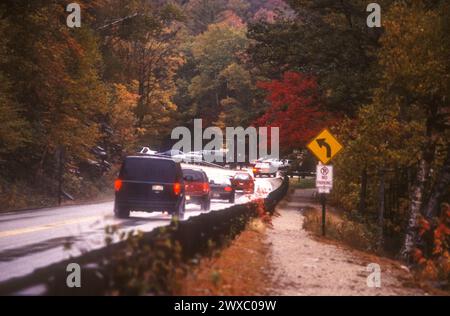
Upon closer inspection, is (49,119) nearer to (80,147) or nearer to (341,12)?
(80,147)

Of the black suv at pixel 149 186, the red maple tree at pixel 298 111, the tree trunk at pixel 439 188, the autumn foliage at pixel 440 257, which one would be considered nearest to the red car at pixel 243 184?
the red maple tree at pixel 298 111

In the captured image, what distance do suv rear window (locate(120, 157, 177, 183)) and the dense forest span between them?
7.28 meters

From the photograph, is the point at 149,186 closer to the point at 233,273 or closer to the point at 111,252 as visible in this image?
Answer: the point at 233,273

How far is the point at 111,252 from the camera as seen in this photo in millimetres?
8383

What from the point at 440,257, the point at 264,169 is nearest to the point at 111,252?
the point at 440,257

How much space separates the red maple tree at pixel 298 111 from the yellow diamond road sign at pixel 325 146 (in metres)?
16.0

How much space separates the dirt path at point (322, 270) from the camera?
1181 cm

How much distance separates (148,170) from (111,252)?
13544 mm

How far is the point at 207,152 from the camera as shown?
81500mm

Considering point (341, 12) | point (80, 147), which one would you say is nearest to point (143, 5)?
point (80, 147)

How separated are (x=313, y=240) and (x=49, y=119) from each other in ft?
66.8
